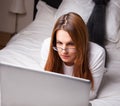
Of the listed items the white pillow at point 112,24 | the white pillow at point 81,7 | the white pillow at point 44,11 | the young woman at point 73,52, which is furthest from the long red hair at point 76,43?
the white pillow at point 44,11

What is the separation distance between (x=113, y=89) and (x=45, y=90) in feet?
2.37

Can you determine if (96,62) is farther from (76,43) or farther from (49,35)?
(49,35)

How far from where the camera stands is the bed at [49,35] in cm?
139

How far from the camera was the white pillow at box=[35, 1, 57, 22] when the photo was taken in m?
2.44

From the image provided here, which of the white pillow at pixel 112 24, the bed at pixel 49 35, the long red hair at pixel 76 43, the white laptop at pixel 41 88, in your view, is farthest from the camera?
the white pillow at pixel 112 24

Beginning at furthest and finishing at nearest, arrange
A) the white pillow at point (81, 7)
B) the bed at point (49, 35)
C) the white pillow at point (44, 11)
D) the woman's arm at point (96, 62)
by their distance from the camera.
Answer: the white pillow at point (44, 11), the white pillow at point (81, 7), the bed at point (49, 35), the woman's arm at point (96, 62)

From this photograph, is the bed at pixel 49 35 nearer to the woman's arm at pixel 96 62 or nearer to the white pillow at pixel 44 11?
the white pillow at pixel 44 11

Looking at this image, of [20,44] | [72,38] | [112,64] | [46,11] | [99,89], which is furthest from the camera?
[46,11]

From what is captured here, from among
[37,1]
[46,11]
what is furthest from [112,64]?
[37,1]

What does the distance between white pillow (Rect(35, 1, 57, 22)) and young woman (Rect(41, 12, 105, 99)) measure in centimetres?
118

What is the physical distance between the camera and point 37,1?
2797 millimetres

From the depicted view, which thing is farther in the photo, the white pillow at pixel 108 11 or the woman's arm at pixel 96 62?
the white pillow at pixel 108 11

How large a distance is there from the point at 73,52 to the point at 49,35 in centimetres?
103

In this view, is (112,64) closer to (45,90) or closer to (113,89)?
(113,89)
